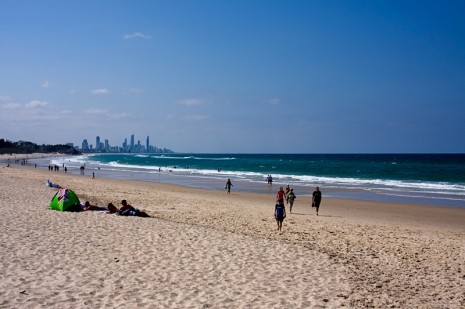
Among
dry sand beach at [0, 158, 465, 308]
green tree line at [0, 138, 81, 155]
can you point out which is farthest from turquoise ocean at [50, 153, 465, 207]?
green tree line at [0, 138, 81, 155]

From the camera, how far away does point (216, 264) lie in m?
8.77

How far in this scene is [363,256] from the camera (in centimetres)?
1042

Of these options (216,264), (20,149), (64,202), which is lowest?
(216,264)

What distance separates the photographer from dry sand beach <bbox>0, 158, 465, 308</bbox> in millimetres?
6715

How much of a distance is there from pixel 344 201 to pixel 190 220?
14164 millimetres

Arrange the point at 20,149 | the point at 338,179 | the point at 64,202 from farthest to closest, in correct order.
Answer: the point at 20,149, the point at 338,179, the point at 64,202

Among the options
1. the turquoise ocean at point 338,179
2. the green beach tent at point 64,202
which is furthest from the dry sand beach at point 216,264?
the turquoise ocean at point 338,179

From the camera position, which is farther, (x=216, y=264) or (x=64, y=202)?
(x=64, y=202)

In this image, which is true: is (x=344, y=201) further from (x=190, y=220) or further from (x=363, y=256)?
(x=363, y=256)

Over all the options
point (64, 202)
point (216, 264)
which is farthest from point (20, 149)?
point (216, 264)

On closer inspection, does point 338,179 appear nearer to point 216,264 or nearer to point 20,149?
point 216,264

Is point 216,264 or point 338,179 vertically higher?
point 216,264

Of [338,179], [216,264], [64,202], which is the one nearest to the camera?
[216,264]

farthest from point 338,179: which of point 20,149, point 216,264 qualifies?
point 20,149
